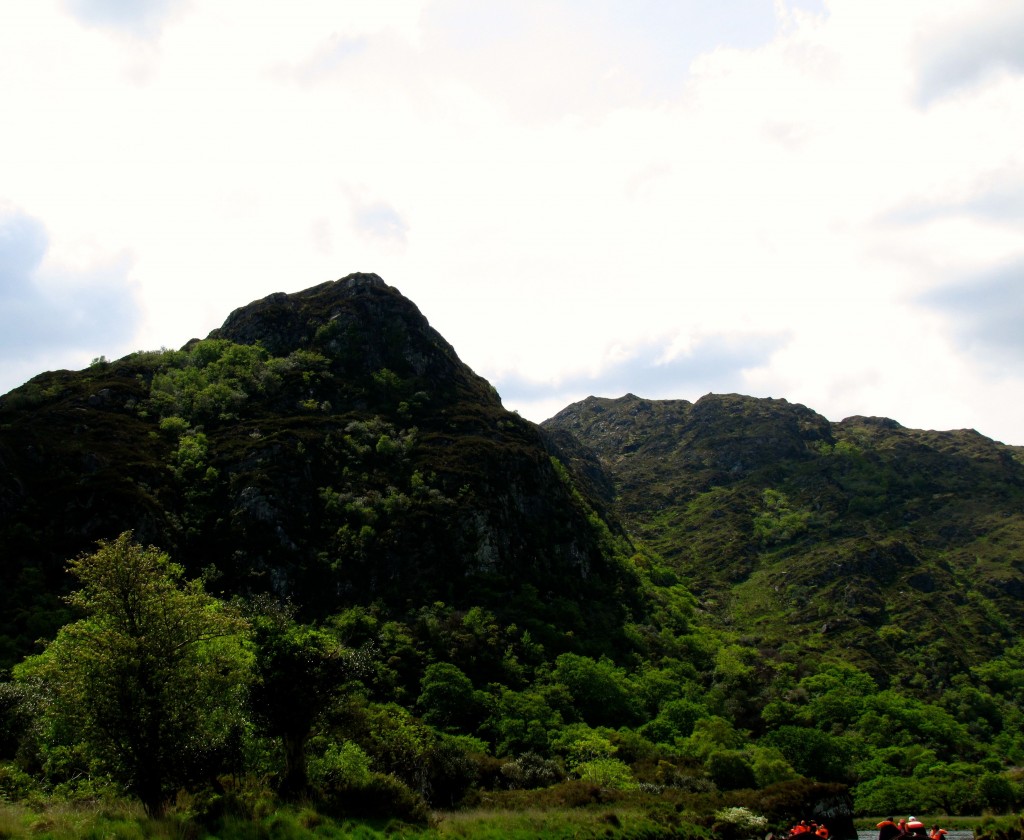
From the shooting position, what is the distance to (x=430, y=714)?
7044 cm

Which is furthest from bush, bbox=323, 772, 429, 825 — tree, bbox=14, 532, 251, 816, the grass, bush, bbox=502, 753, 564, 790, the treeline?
bush, bbox=502, 753, 564, 790

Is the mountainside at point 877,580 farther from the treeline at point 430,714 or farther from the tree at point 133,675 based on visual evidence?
the tree at point 133,675

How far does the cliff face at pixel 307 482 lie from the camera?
Result: 3366 inches

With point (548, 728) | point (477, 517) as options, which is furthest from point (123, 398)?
point (548, 728)

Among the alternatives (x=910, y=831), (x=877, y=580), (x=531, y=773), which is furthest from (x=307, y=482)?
(x=877, y=580)

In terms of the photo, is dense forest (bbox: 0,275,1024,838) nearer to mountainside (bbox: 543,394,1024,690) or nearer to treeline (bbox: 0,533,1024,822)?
treeline (bbox: 0,533,1024,822)

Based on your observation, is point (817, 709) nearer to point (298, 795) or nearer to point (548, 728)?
point (548, 728)

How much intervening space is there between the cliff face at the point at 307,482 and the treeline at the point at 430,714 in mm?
6728

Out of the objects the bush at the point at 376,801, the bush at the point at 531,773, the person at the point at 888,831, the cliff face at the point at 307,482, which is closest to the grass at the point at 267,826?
the bush at the point at 376,801

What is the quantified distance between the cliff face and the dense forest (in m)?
0.50

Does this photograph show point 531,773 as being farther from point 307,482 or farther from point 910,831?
point 307,482

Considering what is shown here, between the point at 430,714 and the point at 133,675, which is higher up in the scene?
the point at 133,675

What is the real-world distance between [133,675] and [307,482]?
276ft

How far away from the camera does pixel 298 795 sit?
2697 centimetres
